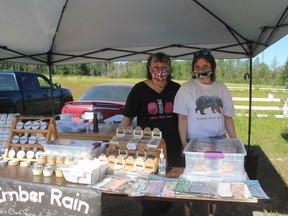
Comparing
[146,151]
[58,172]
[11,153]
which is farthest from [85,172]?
[11,153]

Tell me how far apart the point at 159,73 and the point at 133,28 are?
130 cm

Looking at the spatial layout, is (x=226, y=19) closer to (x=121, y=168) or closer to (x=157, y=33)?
(x=157, y=33)

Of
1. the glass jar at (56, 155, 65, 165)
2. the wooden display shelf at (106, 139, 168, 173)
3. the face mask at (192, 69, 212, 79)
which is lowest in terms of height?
the glass jar at (56, 155, 65, 165)

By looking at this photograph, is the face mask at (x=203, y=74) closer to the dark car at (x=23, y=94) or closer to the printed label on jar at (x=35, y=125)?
the printed label on jar at (x=35, y=125)

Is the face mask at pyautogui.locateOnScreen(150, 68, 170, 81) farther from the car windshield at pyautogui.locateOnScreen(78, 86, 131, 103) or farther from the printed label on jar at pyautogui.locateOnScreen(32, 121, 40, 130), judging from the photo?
the car windshield at pyautogui.locateOnScreen(78, 86, 131, 103)

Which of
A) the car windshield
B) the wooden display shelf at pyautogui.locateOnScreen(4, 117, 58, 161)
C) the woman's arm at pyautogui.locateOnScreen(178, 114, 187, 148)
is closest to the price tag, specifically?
the woman's arm at pyautogui.locateOnScreen(178, 114, 187, 148)

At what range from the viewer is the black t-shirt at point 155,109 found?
9.80 feet

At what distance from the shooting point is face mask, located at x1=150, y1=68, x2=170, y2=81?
2.91 m

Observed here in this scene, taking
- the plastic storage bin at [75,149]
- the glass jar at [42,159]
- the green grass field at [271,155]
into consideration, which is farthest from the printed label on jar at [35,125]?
the green grass field at [271,155]

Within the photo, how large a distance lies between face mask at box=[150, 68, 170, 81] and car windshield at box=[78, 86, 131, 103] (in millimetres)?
3523

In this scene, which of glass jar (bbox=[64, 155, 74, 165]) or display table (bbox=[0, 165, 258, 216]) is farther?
glass jar (bbox=[64, 155, 74, 165])

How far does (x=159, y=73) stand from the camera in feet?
9.56

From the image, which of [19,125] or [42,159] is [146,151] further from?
[19,125]

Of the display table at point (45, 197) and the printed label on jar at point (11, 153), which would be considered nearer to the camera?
the display table at point (45, 197)
